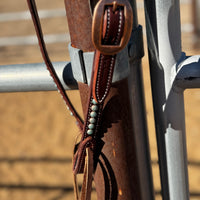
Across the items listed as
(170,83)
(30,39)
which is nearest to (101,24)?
(170,83)

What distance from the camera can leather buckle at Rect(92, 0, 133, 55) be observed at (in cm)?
39

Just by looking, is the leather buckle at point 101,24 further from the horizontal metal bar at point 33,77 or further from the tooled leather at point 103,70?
the horizontal metal bar at point 33,77

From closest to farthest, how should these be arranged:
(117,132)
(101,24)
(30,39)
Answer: (101,24) → (117,132) → (30,39)

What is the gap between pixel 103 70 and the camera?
0.43m

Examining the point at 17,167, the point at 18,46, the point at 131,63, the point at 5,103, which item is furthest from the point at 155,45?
the point at 18,46

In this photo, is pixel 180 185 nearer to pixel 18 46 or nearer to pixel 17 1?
pixel 18 46

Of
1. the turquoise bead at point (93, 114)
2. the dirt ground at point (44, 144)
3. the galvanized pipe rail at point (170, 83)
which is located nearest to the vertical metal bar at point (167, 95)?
the galvanized pipe rail at point (170, 83)

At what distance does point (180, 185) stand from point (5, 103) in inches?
132

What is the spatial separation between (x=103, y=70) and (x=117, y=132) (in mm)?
105

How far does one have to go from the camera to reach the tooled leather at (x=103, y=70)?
15.5 inches

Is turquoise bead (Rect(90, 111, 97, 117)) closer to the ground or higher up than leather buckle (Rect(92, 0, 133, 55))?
closer to the ground

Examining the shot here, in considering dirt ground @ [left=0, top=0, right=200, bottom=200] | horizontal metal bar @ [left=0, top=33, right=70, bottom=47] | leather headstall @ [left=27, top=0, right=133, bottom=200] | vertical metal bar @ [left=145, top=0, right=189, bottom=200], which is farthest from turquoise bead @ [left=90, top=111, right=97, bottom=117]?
horizontal metal bar @ [left=0, top=33, right=70, bottom=47]

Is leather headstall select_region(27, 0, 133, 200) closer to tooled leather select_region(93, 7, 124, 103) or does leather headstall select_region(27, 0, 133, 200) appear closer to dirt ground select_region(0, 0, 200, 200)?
tooled leather select_region(93, 7, 124, 103)

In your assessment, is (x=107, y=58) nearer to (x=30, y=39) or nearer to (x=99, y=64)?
(x=99, y=64)
